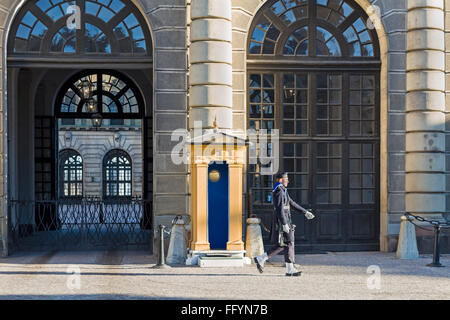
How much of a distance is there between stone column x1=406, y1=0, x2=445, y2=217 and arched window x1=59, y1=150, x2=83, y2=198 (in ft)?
109

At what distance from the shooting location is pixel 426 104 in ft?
46.7

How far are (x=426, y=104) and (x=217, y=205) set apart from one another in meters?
5.36

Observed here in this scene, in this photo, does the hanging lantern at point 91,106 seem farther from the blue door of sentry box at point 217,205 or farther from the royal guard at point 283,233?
the royal guard at point 283,233

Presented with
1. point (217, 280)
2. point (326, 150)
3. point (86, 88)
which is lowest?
point (217, 280)

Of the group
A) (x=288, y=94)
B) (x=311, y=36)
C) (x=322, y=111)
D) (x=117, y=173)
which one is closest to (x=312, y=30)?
(x=311, y=36)

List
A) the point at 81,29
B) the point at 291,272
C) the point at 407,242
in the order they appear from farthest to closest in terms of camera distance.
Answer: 1. the point at 81,29
2. the point at 407,242
3. the point at 291,272

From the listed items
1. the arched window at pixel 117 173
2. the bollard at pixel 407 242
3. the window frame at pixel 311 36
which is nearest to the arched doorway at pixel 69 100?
the window frame at pixel 311 36

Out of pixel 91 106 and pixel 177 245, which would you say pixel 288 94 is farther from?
pixel 91 106

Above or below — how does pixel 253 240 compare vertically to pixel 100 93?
below

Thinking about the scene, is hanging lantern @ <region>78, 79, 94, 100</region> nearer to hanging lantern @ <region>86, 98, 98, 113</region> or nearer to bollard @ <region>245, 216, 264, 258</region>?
hanging lantern @ <region>86, 98, 98, 113</region>

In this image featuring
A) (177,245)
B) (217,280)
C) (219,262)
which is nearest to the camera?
(217,280)

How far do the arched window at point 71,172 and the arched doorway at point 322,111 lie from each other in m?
32.0
